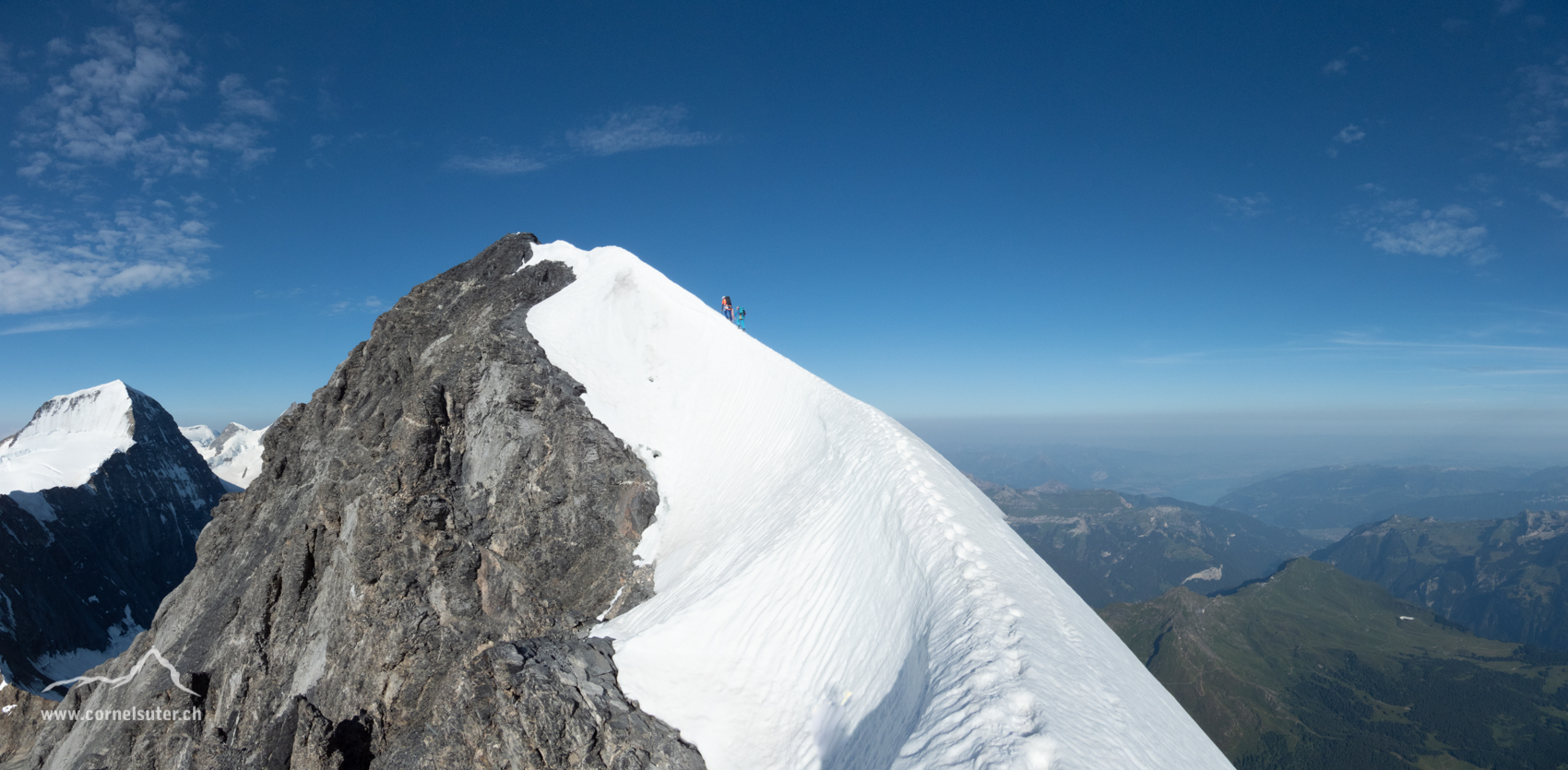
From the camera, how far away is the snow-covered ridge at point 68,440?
303 feet

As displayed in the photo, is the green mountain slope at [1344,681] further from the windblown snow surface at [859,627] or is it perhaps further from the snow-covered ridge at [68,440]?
the snow-covered ridge at [68,440]

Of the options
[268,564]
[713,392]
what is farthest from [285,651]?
[713,392]

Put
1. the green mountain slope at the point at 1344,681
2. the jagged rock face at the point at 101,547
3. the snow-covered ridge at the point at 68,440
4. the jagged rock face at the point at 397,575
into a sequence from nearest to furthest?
the jagged rock face at the point at 397,575 < the jagged rock face at the point at 101,547 < the snow-covered ridge at the point at 68,440 < the green mountain slope at the point at 1344,681

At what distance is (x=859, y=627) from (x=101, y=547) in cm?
13113

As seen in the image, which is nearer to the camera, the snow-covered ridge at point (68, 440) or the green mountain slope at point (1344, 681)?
the snow-covered ridge at point (68, 440)

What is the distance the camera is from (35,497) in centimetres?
8200

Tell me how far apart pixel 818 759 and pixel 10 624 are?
94.5m

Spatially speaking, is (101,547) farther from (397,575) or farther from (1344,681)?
(1344,681)

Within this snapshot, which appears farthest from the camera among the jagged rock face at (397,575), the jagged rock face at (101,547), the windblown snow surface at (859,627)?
the jagged rock face at (101,547)

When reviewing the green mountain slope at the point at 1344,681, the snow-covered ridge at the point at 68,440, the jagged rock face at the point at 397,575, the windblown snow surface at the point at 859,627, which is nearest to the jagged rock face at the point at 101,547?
the snow-covered ridge at the point at 68,440

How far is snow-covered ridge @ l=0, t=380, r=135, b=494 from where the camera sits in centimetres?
9225

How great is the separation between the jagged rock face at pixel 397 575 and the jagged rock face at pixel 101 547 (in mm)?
55714

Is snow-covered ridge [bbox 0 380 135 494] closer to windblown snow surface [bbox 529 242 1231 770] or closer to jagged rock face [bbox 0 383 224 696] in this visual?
jagged rock face [bbox 0 383 224 696]

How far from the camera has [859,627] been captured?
414 inches
